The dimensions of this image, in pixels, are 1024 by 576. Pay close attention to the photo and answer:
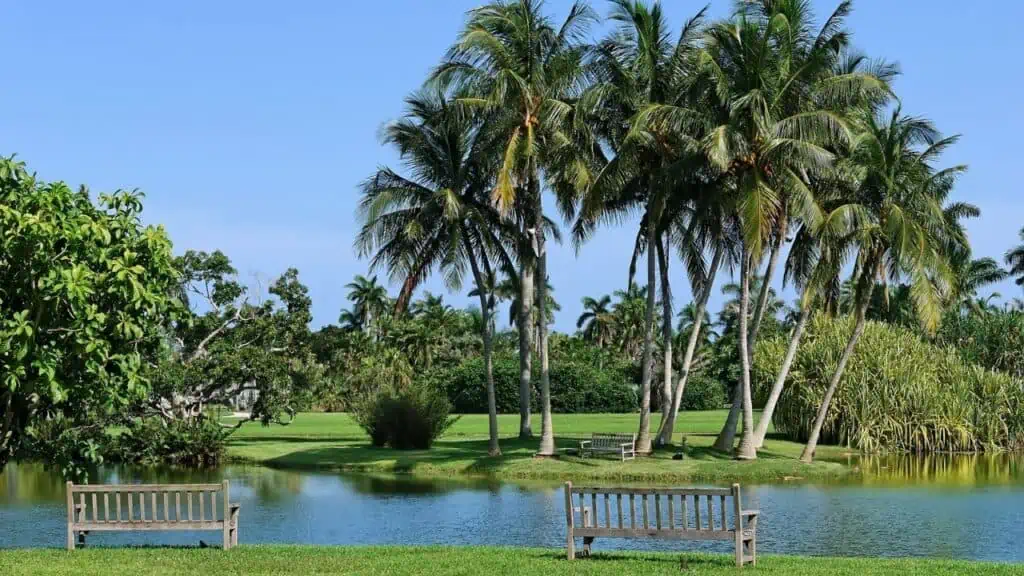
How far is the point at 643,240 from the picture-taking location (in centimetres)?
4206

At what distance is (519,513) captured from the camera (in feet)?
87.7

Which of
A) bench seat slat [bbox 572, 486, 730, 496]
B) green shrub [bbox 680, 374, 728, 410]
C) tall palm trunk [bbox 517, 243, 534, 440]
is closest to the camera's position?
bench seat slat [bbox 572, 486, 730, 496]

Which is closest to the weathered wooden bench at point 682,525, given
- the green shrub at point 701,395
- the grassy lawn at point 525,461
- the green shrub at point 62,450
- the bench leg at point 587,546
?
the bench leg at point 587,546

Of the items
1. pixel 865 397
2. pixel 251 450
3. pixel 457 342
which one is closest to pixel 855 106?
pixel 865 397

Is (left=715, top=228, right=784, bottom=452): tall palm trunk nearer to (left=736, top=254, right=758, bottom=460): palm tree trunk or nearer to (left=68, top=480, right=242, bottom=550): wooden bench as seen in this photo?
(left=736, top=254, right=758, bottom=460): palm tree trunk

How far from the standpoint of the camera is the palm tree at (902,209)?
117 ft

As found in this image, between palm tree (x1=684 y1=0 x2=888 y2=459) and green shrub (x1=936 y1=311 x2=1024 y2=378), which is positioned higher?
palm tree (x1=684 y1=0 x2=888 y2=459)

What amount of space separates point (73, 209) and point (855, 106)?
28492 millimetres

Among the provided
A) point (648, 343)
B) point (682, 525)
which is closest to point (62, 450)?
point (682, 525)

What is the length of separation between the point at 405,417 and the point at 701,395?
41.9 meters

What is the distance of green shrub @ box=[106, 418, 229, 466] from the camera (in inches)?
1437

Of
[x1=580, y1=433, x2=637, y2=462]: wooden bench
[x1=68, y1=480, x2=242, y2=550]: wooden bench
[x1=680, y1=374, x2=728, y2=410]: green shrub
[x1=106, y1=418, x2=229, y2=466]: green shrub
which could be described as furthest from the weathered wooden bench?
[x1=680, y1=374, x2=728, y2=410]: green shrub

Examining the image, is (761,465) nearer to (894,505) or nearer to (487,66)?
(894,505)

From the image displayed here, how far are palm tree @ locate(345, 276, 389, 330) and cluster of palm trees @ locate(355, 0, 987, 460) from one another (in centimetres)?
6802
